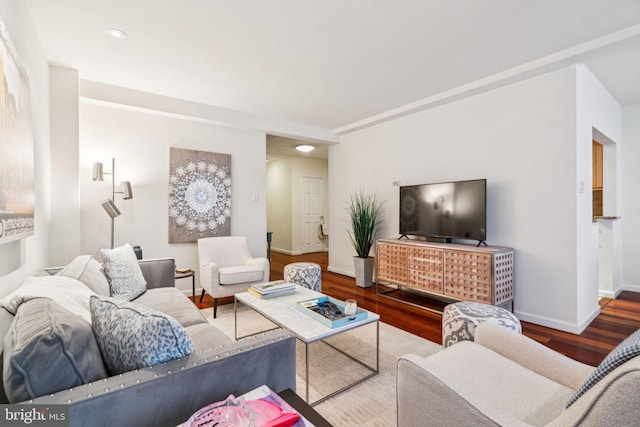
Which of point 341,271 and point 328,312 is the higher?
point 328,312

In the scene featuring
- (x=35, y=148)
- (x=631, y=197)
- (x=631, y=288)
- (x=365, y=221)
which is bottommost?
(x=631, y=288)

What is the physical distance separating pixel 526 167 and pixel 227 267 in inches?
140

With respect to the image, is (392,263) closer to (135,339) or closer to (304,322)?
(304,322)

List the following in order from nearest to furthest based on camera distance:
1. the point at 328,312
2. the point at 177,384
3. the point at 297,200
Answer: the point at 177,384 → the point at 328,312 → the point at 297,200

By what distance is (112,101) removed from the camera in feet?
10.8

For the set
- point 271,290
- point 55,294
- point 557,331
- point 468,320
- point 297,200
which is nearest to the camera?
point 55,294

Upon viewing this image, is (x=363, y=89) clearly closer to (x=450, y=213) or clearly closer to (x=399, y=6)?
(x=399, y=6)

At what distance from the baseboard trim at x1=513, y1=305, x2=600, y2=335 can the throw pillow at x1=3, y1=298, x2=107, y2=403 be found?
3557 mm

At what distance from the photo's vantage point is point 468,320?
1876mm

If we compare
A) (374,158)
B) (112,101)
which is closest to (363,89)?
(374,158)

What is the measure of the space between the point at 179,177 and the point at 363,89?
2.59 m

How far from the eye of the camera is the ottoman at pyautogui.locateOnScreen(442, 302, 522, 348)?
186 cm

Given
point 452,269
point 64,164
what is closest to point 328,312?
point 452,269

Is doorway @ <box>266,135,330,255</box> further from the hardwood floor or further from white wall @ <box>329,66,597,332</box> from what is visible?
white wall @ <box>329,66,597,332</box>
